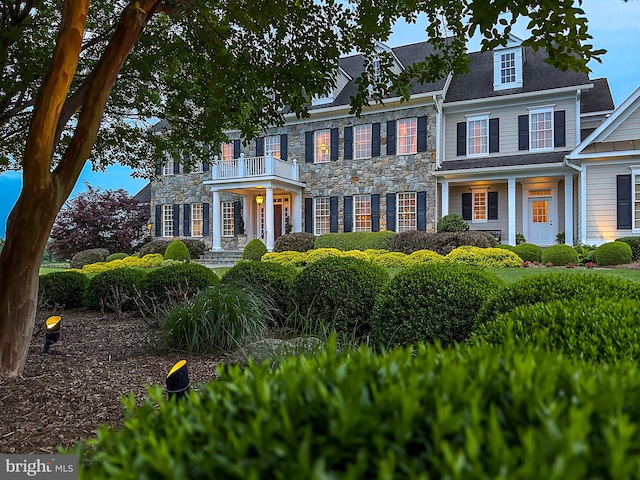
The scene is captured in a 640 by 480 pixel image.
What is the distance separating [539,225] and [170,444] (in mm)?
20113

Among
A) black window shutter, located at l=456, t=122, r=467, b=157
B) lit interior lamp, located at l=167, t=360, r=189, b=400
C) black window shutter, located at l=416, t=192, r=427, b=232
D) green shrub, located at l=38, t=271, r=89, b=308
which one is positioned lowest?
green shrub, located at l=38, t=271, r=89, b=308

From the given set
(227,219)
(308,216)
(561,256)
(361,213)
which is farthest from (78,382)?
(227,219)

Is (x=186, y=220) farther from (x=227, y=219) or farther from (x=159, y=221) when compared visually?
(x=227, y=219)

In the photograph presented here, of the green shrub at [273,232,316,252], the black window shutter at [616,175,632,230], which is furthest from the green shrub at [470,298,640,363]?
the green shrub at [273,232,316,252]

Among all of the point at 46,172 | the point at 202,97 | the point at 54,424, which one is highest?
the point at 202,97

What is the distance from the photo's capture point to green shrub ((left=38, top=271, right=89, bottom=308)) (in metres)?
8.46

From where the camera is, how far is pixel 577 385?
1024 millimetres

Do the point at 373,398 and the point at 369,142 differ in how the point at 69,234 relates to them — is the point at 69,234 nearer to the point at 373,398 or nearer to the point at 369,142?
the point at 369,142

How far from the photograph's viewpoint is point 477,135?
19.2 m

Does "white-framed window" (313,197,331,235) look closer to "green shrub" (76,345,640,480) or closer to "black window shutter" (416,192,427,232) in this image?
"black window shutter" (416,192,427,232)

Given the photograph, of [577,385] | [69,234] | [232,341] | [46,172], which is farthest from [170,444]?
[69,234]

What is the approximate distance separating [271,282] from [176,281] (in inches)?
65.8

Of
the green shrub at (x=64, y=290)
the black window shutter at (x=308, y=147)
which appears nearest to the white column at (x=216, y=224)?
the black window shutter at (x=308, y=147)

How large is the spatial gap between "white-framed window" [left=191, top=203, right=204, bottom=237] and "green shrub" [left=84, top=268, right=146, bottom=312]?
15.8 metres
